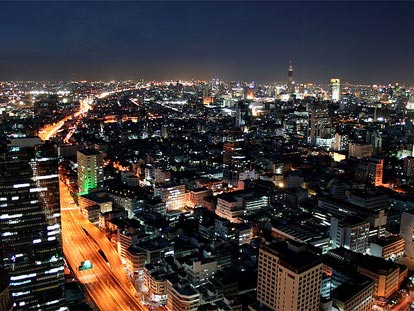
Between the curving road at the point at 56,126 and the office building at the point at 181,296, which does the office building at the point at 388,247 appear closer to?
the office building at the point at 181,296

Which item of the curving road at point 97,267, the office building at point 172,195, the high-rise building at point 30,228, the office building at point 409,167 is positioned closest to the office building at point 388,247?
the curving road at point 97,267

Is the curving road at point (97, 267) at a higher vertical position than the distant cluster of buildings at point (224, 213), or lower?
lower

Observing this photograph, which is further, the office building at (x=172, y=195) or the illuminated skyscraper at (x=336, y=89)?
the illuminated skyscraper at (x=336, y=89)

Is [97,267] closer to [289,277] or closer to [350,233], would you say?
[289,277]

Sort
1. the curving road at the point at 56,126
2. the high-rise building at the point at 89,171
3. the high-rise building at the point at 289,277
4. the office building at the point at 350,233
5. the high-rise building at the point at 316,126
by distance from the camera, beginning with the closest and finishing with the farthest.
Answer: the high-rise building at the point at 289,277 < the office building at the point at 350,233 < the high-rise building at the point at 89,171 < the curving road at the point at 56,126 < the high-rise building at the point at 316,126

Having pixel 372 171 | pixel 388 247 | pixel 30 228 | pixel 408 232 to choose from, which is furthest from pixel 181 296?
pixel 372 171

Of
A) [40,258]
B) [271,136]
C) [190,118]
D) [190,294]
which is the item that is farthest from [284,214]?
[190,118]
